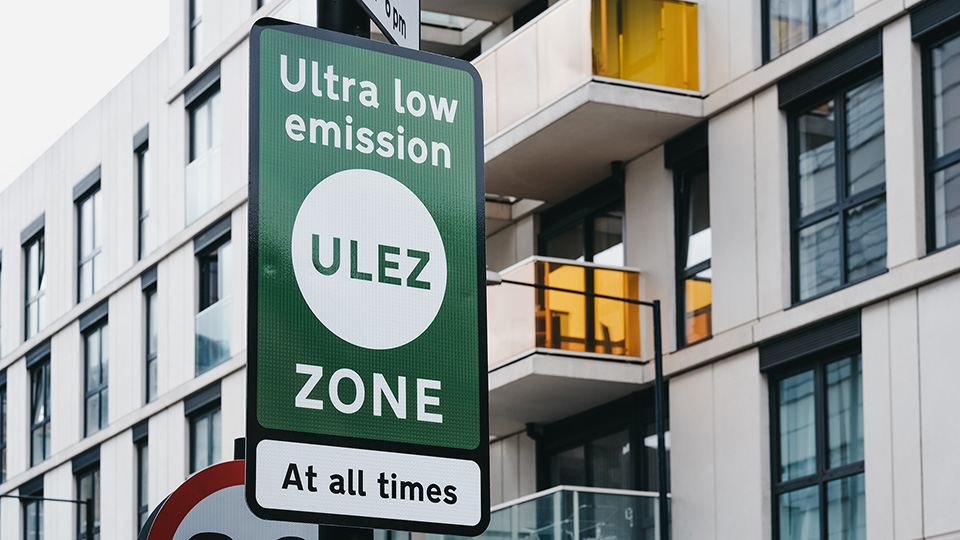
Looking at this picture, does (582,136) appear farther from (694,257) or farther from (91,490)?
(91,490)

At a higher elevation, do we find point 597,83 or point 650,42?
point 650,42

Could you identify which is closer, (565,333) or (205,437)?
(565,333)

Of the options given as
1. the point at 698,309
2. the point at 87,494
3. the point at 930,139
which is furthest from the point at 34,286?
the point at 930,139

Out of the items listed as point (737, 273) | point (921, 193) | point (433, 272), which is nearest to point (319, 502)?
point (433, 272)

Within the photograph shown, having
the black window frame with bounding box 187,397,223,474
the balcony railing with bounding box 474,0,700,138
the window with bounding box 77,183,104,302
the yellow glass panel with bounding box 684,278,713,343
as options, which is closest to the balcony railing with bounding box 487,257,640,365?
the yellow glass panel with bounding box 684,278,713,343

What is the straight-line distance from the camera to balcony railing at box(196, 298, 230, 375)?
25984 mm

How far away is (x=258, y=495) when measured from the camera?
145 inches

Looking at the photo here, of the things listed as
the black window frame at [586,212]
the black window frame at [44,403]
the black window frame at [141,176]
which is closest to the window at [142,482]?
the black window frame at [141,176]

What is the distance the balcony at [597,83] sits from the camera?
698 inches

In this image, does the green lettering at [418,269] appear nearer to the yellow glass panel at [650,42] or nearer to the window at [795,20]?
the window at [795,20]

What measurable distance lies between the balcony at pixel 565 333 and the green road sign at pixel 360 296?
1400cm

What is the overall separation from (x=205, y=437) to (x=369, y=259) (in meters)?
23.4

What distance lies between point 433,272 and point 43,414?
31060 millimetres

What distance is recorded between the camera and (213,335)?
86.7ft
